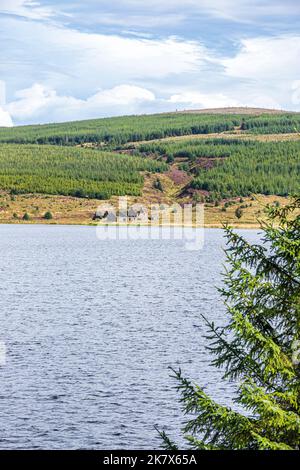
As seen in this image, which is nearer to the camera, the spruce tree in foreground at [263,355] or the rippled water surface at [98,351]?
the spruce tree in foreground at [263,355]

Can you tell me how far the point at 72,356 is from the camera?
166ft

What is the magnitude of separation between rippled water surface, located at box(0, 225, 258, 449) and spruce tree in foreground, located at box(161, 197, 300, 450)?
1470 centimetres

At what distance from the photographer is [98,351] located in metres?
52.0

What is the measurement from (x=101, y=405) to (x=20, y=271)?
67.6 meters

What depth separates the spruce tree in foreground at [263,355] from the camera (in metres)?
18.7

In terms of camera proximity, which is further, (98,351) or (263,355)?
(98,351)

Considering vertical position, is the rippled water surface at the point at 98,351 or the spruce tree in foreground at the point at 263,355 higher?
the spruce tree in foreground at the point at 263,355

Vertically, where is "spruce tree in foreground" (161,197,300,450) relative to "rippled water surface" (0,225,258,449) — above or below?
above

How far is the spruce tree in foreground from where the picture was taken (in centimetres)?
1873

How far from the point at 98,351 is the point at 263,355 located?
33285 mm

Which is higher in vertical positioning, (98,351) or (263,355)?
(263,355)

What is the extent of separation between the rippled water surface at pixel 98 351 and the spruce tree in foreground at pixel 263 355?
48.2 ft

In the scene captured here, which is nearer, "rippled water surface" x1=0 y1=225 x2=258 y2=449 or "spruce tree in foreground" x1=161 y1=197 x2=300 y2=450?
"spruce tree in foreground" x1=161 y1=197 x2=300 y2=450
